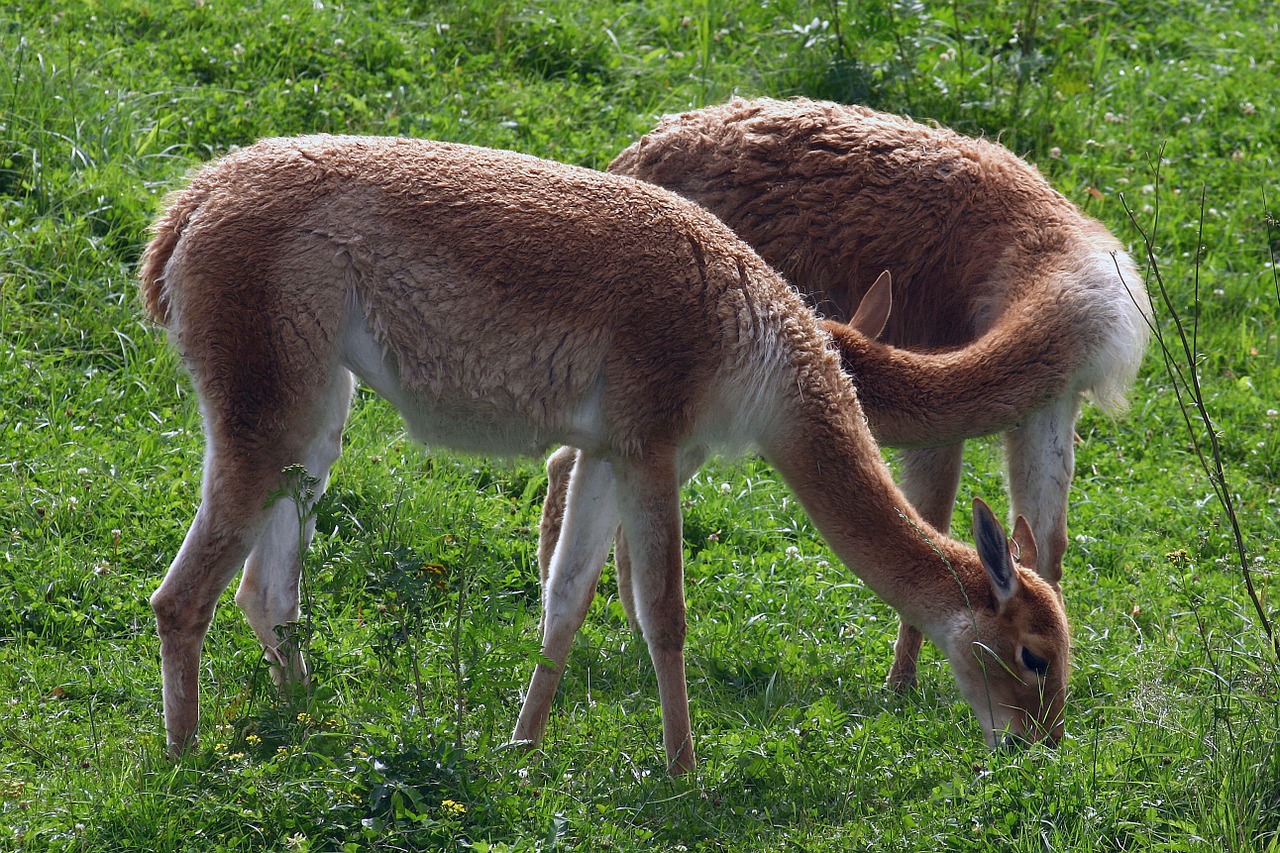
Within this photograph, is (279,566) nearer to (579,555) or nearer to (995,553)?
(579,555)

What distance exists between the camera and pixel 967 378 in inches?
205

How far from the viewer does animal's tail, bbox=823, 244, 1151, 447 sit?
5203mm

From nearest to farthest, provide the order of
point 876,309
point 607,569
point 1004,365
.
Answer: point 1004,365 < point 876,309 < point 607,569

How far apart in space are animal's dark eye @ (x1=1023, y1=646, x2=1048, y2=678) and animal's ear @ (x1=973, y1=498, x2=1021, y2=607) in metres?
0.17

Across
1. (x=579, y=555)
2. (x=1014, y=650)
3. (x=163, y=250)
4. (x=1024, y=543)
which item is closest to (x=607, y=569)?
(x=579, y=555)

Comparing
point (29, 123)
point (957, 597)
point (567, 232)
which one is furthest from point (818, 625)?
Answer: point (29, 123)

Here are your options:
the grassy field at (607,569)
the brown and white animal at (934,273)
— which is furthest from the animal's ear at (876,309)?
the grassy field at (607,569)

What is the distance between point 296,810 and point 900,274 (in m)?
3.17

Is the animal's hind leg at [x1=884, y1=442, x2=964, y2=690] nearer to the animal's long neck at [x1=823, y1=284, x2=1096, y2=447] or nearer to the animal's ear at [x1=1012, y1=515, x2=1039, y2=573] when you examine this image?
A: the animal's long neck at [x1=823, y1=284, x2=1096, y2=447]

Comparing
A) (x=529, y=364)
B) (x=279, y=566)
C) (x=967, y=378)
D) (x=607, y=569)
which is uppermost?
(x=529, y=364)

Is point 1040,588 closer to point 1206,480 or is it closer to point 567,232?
point 567,232

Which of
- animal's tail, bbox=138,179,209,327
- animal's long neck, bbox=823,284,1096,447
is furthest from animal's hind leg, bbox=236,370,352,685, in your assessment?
animal's long neck, bbox=823,284,1096,447

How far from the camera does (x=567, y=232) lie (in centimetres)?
470

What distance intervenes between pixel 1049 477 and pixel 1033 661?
1.00m
